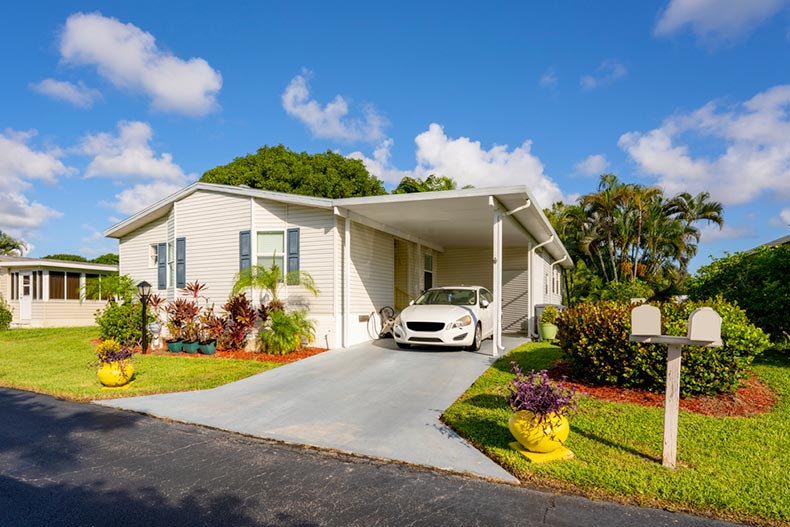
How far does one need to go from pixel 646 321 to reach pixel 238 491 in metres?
3.82

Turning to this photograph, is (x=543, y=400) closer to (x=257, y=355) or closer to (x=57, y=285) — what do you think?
(x=257, y=355)

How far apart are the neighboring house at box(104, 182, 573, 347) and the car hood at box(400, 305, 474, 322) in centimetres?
82

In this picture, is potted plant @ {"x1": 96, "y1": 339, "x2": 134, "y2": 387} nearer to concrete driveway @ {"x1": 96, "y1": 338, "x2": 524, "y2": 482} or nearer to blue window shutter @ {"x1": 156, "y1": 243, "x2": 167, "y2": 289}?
concrete driveway @ {"x1": 96, "y1": 338, "x2": 524, "y2": 482}

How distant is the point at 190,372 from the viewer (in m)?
8.92

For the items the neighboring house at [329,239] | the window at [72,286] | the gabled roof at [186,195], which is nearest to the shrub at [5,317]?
the window at [72,286]

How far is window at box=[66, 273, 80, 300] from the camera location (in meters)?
21.3

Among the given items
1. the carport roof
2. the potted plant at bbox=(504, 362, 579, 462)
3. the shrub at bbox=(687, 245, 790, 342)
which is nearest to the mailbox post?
the potted plant at bbox=(504, 362, 579, 462)

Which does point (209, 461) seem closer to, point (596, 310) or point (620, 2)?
point (596, 310)

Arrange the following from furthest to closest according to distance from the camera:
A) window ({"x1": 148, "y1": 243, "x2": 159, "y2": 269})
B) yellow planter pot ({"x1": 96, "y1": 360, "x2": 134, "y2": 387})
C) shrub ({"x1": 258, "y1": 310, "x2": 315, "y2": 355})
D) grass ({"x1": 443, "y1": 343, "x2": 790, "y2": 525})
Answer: window ({"x1": 148, "y1": 243, "x2": 159, "y2": 269})
shrub ({"x1": 258, "y1": 310, "x2": 315, "y2": 355})
yellow planter pot ({"x1": 96, "y1": 360, "x2": 134, "y2": 387})
grass ({"x1": 443, "y1": 343, "x2": 790, "y2": 525})

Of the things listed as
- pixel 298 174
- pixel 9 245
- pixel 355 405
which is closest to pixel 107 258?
pixel 9 245

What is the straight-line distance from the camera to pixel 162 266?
45.4 ft

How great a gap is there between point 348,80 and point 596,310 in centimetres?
1036

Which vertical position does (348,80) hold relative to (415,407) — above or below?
above

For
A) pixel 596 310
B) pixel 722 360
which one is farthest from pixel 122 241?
pixel 722 360
